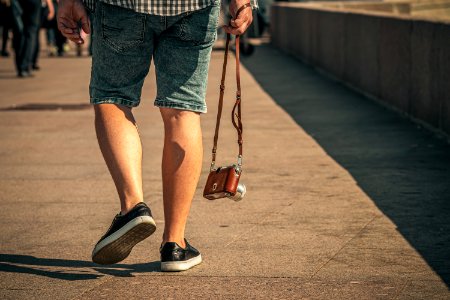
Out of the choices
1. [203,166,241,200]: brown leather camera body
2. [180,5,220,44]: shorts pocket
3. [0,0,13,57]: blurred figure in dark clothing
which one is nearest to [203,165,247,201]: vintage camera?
[203,166,241,200]: brown leather camera body

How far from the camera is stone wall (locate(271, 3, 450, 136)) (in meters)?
9.66

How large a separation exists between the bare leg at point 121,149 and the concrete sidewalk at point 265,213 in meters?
0.35

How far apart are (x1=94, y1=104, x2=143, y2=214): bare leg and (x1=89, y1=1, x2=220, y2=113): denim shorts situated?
0.05m

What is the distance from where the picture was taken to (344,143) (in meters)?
9.49

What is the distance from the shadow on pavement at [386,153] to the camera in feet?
20.0

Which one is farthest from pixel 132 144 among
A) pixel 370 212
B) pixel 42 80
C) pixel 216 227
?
pixel 42 80

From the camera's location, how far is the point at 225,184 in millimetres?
5277

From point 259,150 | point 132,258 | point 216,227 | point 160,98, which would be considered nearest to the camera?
point 160,98

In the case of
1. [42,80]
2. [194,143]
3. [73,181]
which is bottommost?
[42,80]

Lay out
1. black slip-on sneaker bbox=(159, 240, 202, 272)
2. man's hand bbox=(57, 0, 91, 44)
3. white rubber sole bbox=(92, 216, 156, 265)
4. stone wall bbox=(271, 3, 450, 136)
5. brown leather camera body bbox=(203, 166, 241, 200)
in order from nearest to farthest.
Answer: white rubber sole bbox=(92, 216, 156, 265)
man's hand bbox=(57, 0, 91, 44)
black slip-on sneaker bbox=(159, 240, 202, 272)
brown leather camera body bbox=(203, 166, 241, 200)
stone wall bbox=(271, 3, 450, 136)

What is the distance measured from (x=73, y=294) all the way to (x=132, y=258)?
0.71m

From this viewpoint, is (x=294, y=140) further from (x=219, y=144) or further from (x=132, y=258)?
(x=132, y=258)

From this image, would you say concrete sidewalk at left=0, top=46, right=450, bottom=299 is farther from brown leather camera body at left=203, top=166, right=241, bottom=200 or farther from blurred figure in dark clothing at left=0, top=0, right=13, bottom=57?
blurred figure in dark clothing at left=0, top=0, right=13, bottom=57

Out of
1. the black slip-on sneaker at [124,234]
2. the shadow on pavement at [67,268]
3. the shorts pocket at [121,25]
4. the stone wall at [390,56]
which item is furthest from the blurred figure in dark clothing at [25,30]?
the black slip-on sneaker at [124,234]
